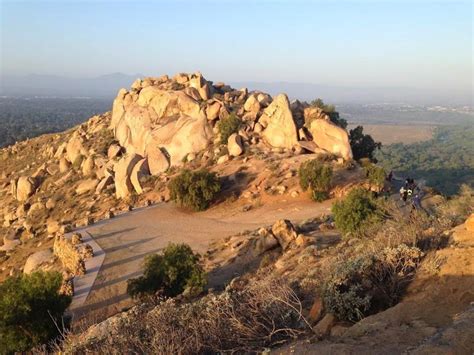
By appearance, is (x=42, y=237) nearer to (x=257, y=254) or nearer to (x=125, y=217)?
(x=125, y=217)

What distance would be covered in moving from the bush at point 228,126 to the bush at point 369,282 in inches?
852

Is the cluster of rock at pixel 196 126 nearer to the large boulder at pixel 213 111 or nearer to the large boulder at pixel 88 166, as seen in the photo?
the large boulder at pixel 213 111

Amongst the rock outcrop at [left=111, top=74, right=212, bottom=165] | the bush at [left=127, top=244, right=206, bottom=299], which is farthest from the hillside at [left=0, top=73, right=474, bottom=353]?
the bush at [left=127, top=244, right=206, bottom=299]

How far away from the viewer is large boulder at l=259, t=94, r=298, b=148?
27500 mm

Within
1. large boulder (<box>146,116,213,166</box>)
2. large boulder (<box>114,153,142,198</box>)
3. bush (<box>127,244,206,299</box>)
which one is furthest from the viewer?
large boulder (<box>146,116,213,166</box>)

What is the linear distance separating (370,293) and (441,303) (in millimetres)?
1285

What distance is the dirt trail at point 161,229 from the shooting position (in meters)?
16.2

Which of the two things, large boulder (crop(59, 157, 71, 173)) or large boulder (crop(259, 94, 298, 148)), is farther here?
large boulder (crop(59, 157, 71, 173))

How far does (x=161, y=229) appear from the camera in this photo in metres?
21.0

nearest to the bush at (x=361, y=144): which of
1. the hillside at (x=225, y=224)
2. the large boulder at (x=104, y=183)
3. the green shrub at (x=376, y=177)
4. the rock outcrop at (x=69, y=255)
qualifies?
the hillside at (x=225, y=224)

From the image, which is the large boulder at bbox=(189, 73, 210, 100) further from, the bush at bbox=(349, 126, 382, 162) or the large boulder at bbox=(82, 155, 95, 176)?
the bush at bbox=(349, 126, 382, 162)

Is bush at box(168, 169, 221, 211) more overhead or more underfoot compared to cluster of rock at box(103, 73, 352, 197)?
more underfoot

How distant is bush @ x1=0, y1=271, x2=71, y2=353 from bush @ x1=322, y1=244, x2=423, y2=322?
724 cm

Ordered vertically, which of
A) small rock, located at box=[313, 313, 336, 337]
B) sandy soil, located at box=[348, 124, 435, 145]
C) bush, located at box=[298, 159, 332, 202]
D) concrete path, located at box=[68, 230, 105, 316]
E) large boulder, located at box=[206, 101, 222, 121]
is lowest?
sandy soil, located at box=[348, 124, 435, 145]
